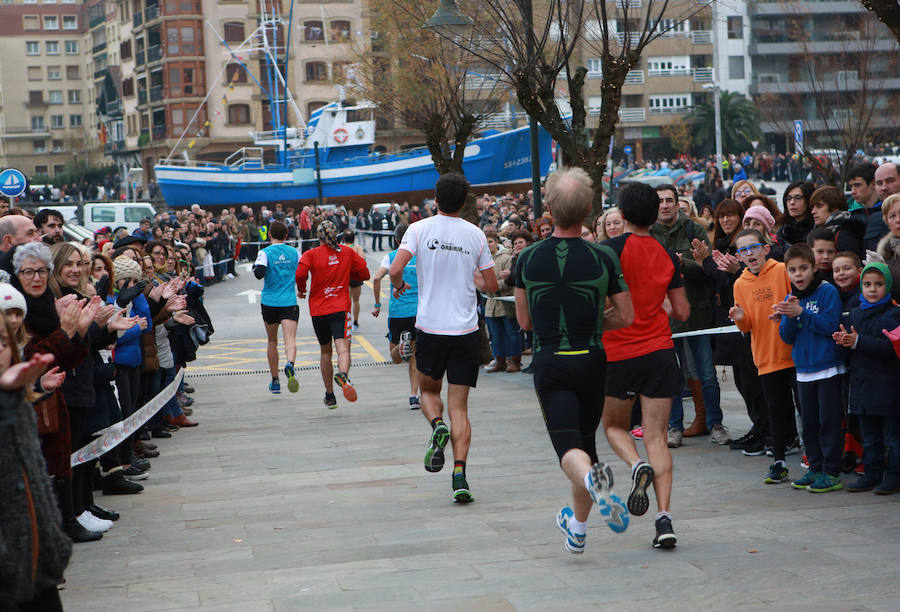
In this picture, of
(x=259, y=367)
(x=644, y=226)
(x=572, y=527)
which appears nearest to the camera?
(x=572, y=527)

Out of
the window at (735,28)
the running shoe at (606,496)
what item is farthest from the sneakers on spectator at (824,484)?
the window at (735,28)

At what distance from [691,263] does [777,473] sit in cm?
229

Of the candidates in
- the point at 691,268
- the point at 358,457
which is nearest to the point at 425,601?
the point at 358,457

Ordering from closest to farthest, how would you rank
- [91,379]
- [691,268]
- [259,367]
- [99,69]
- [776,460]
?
[91,379], [776,460], [691,268], [259,367], [99,69]

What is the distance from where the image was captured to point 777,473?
7645mm

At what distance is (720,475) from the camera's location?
316 inches

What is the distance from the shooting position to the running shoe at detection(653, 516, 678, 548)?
19.6 feet

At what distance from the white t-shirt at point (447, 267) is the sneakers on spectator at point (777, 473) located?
2.22m

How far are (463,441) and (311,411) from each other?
17.8 ft

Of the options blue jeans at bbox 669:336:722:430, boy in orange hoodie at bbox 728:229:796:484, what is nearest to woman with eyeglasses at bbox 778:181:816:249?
blue jeans at bbox 669:336:722:430

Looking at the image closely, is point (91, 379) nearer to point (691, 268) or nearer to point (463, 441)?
point (463, 441)

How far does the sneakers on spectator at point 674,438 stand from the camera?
9289 millimetres

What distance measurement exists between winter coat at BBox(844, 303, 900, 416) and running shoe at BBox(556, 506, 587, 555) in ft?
8.00

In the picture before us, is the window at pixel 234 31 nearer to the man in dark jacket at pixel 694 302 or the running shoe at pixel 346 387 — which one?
the running shoe at pixel 346 387
